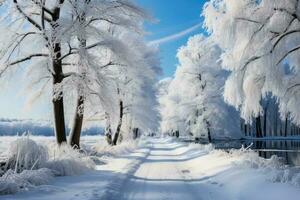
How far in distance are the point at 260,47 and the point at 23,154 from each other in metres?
8.64

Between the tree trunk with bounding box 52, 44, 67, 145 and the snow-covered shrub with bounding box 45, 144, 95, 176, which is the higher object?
the tree trunk with bounding box 52, 44, 67, 145

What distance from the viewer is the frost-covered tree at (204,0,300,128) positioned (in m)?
14.3

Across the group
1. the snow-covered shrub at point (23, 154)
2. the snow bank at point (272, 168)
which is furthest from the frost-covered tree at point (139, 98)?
the snow-covered shrub at point (23, 154)

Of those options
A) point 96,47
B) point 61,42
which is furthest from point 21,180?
point 96,47

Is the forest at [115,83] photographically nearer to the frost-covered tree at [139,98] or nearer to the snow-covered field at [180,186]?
the snow-covered field at [180,186]

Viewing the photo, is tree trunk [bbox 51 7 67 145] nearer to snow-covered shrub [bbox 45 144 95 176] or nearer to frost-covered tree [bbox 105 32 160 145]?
snow-covered shrub [bbox 45 144 95 176]

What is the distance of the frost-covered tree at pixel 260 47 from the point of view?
14.3m

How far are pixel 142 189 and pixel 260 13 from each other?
8062mm

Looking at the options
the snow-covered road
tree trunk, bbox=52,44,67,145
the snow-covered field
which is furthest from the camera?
tree trunk, bbox=52,44,67,145

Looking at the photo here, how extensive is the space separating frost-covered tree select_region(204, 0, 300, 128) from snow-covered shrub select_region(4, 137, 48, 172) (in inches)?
309

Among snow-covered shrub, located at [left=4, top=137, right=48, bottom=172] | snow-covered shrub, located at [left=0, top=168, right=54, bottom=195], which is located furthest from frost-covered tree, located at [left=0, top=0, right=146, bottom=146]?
snow-covered shrub, located at [left=0, top=168, right=54, bottom=195]

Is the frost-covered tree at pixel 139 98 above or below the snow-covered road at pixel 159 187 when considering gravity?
above

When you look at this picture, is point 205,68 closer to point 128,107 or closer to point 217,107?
point 217,107

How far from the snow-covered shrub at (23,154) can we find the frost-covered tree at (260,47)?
785cm
